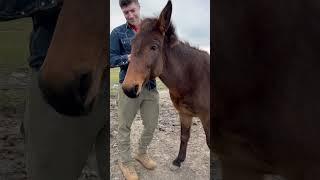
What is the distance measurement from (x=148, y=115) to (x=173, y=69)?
3.1 inches

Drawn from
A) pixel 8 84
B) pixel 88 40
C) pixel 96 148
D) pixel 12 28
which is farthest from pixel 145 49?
pixel 8 84

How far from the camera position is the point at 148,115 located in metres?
0.72

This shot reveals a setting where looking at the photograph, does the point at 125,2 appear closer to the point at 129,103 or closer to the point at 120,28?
the point at 120,28

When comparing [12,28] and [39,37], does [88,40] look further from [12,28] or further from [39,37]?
[12,28]

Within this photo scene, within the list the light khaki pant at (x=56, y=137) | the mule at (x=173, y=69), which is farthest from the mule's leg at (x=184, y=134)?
the light khaki pant at (x=56, y=137)

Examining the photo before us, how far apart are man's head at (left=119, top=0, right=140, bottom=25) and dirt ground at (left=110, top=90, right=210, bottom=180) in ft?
0.43

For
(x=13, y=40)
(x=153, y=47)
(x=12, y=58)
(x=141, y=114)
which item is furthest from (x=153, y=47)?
(x=12, y=58)

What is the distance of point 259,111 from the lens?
2.20 ft

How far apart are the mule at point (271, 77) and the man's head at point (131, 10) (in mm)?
103

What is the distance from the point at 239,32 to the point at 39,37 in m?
0.28

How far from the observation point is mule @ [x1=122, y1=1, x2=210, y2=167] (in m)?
0.63

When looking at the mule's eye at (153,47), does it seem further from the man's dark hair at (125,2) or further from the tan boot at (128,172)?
the tan boot at (128,172)

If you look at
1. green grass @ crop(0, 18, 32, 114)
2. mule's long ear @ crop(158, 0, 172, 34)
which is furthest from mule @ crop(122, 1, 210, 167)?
green grass @ crop(0, 18, 32, 114)

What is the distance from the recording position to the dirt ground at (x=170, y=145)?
0.72 m
